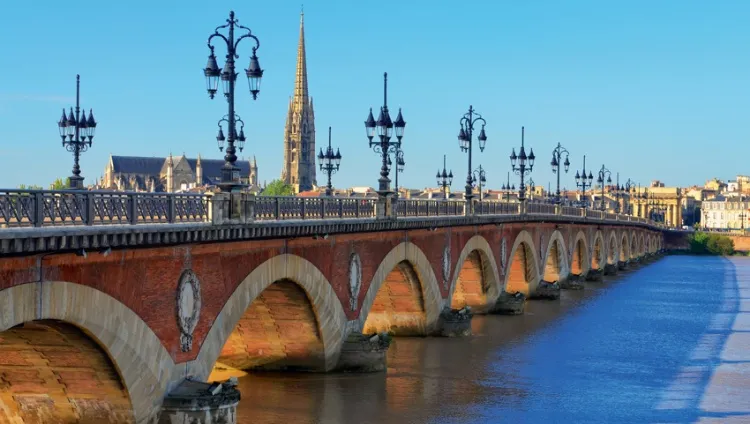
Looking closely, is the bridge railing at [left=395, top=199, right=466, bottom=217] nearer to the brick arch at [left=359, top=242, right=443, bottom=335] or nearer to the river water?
the brick arch at [left=359, top=242, right=443, bottom=335]

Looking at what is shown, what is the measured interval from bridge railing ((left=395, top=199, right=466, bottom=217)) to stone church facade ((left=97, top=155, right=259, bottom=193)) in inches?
3213

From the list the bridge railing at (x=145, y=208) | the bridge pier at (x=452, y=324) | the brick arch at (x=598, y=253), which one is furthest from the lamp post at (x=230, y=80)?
the brick arch at (x=598, y=253)

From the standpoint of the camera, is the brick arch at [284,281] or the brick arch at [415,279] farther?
the brick arch at [415,279]

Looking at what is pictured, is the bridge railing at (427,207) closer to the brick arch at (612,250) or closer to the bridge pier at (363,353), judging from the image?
the bridge pier at (363,353)

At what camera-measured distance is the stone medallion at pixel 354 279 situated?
30953 mm

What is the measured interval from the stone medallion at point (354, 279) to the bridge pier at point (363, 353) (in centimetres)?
90

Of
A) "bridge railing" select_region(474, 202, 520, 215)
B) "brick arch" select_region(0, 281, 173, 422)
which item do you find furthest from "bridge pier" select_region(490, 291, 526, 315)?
"brick arch" select_region(0, 281, 173, 422)

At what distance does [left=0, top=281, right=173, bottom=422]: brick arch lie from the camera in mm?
16109

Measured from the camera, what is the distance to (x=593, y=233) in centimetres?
8706

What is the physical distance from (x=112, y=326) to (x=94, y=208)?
220 centimetres

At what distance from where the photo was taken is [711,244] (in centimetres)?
14588

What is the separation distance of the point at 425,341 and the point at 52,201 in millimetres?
24472

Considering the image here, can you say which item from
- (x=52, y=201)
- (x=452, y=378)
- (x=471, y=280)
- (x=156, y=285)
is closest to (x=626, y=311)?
(x=471, y=280)

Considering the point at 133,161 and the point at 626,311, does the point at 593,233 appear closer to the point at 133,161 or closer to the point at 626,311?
the point at 626,311
